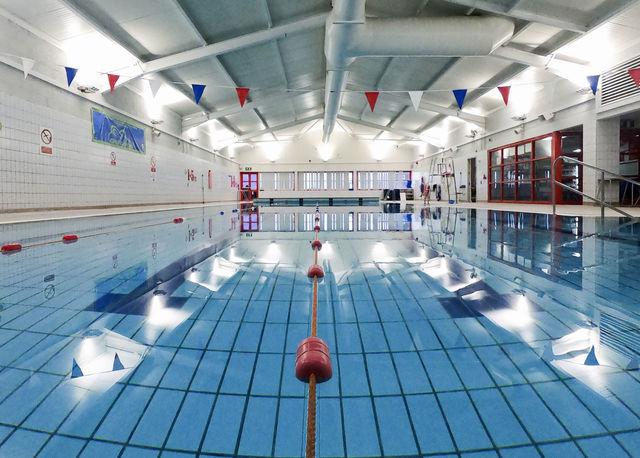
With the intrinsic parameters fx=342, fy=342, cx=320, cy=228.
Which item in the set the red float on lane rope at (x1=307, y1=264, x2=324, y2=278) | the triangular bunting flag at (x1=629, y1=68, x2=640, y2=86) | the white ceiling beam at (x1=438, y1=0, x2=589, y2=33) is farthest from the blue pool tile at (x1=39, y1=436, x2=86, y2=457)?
the triangular bunting flag at (x1=629, y1=68, x2=640, y2=86)

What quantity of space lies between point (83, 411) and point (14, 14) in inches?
288

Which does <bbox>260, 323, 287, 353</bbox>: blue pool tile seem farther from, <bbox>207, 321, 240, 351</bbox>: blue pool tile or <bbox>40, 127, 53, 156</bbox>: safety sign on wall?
<bbox>40, 127, 53, 156</bbox>: safety sign on wall

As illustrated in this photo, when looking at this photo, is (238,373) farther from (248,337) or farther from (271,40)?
(271,40)

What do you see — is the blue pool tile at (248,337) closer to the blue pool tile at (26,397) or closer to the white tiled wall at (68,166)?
the blue pool tile at (26,397)

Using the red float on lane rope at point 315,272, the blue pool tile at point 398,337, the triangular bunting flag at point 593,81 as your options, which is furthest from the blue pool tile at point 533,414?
the triangular bunting flag at point 593,81

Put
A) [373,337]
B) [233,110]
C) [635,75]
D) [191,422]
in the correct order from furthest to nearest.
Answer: [233,110] < [635,75] < [373,337] < [191,422]

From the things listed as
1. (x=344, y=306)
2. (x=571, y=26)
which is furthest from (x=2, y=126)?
(x=571, y=26)

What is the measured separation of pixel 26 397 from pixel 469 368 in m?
1.34

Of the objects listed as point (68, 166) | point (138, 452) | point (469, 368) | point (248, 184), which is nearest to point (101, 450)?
point (138, 452)

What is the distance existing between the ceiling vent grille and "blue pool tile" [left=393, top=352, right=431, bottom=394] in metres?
8.79

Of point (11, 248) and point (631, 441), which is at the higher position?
point (11, 248)

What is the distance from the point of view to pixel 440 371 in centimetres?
112

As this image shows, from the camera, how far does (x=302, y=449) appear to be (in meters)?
0.79

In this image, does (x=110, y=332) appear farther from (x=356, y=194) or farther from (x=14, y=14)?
(x=356, y=194)
